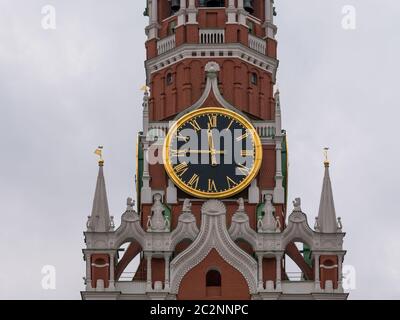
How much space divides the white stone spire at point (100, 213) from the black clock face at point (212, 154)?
7.89 ft

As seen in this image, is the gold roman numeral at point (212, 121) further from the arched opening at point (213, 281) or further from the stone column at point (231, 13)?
the arched opening at point (213, 281)

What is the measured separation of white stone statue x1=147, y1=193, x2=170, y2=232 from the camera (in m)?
94.7

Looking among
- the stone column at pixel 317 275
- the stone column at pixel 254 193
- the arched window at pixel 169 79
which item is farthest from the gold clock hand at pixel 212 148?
the stone column at pixel 317 275

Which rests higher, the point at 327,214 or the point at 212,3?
the point at 212,3

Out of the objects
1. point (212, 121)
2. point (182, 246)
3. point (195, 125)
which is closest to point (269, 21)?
point (212, 121)

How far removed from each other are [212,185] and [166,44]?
6575 millimetres

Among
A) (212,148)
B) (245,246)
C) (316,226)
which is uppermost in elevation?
(212,148)

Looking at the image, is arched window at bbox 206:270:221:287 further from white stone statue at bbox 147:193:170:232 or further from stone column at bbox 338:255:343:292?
stone column at bbox 338:255:343:292

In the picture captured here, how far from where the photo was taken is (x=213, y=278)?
310 feet

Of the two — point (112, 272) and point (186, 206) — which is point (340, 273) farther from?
point (112, 272)

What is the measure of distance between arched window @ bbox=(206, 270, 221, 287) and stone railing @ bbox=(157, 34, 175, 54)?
947 cm
